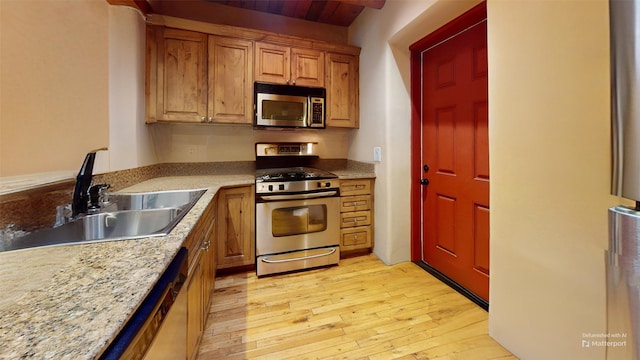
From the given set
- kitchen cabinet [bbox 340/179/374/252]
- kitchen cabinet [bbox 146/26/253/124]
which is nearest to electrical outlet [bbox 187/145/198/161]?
kitchen cabinet [bbox 146/26/253/124]

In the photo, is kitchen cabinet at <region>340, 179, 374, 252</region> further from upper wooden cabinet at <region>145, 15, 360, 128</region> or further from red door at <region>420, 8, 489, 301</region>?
upper wooden cabinet at <region>145, 15, 360, 128</region>

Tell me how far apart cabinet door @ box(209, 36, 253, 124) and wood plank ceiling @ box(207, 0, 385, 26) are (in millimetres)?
584

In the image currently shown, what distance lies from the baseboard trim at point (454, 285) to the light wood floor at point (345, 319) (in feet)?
0.16

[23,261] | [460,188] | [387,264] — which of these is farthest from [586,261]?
[23,261]

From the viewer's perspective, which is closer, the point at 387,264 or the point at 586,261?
the point at 586,261

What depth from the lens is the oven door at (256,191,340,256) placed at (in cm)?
228

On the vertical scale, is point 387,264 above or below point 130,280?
below

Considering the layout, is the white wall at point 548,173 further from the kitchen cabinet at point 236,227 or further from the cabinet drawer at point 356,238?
the kitchen cabinet at point 236,227

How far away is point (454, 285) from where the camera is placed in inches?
81.3

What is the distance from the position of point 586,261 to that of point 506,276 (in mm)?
402

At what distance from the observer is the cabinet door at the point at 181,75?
2.29m

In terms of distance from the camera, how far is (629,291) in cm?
51

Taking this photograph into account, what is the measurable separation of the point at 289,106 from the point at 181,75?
103 centimetres

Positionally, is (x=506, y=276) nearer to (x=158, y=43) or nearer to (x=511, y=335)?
(x=511, y=335)
